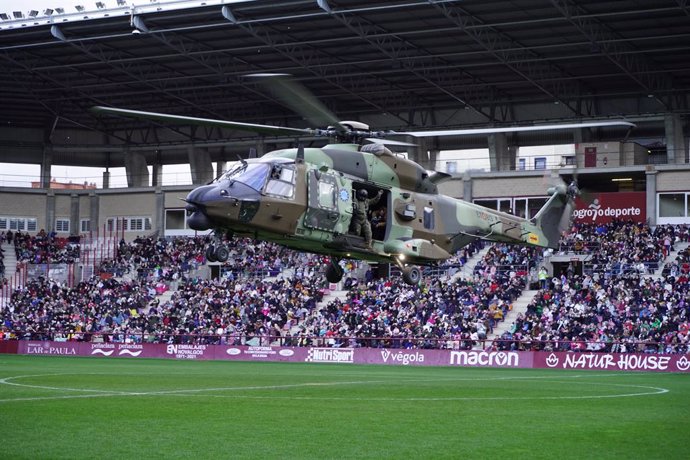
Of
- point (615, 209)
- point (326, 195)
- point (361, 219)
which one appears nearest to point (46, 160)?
point (615, 209)

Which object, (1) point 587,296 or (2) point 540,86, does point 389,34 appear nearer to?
(2) point 540,86

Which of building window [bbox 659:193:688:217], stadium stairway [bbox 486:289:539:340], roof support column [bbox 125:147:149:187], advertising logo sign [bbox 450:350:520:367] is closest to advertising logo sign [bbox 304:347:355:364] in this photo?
advertising logo sign [bbox 450:350:520:367]

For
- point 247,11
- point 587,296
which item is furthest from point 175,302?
point 587,296

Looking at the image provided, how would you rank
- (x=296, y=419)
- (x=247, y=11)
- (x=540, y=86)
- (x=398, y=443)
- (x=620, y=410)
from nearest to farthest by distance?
(x=398, y=443), (x=296, y=419), (x=620, y=410), (x=247, y=11), (x=540, y=86)

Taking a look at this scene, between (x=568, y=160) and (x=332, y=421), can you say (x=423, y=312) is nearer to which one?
(x=568, y=160)

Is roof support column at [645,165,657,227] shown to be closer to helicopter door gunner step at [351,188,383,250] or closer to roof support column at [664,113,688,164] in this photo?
roof support column at [664,113,688,164]

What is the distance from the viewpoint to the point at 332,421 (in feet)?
53.5

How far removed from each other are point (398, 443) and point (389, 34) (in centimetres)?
4111

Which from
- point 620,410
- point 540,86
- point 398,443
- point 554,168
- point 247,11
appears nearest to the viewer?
point 398,443

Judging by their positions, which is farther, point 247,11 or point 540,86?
point 540,86

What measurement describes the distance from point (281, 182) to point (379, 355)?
21595 millimetres

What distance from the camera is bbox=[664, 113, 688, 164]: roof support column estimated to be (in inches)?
2371

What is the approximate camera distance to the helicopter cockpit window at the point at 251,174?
86.4 ft

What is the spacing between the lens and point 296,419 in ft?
54.0
